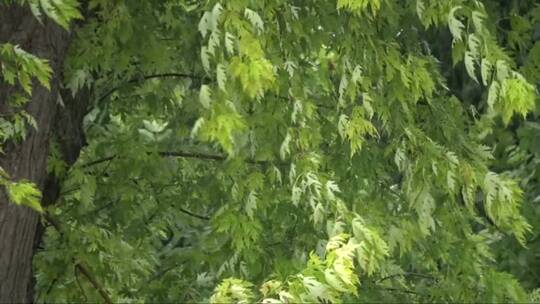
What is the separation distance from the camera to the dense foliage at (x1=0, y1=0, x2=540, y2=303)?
163 inches

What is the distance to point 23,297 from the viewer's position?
18.7ft

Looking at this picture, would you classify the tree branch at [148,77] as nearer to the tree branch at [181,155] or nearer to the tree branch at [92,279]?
the tree branch at [181,155]

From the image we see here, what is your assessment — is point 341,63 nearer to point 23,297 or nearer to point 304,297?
point 304,297

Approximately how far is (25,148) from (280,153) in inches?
50.3

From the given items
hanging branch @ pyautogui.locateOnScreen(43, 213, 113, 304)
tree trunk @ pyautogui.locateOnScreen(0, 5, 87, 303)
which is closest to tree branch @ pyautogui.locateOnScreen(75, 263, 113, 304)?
hanging branch @ pyautogui.locateOnScreen(43, 213, 113, 304)

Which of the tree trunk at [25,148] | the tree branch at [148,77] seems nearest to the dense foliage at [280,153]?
the tree branch at [148,77]

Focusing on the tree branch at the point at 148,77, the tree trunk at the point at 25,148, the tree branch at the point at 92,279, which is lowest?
the tree branch at the point at 92,279

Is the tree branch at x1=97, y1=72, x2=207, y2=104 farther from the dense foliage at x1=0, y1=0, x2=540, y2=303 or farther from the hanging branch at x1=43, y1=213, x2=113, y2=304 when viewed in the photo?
the hanging branch at x1=43, y1=213, x2=113, y2=304

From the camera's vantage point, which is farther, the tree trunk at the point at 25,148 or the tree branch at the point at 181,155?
the tree branch at the point at 181,155

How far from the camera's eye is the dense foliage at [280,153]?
13.6 feet

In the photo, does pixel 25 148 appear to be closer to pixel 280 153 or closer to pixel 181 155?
pixel 280 153

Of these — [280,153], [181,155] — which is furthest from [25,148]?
[181,155]

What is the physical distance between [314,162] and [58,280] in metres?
2.72

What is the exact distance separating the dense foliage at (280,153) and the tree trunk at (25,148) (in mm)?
224
